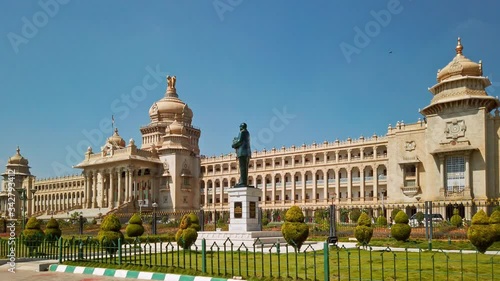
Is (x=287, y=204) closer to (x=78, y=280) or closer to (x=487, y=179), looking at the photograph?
(x=487, y=179)

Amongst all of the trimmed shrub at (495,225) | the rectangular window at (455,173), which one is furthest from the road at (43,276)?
the rectangular window at (455,173)

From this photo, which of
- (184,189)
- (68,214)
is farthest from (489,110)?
(68,214)

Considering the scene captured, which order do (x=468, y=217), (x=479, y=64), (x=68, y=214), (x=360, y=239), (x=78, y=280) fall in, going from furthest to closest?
(x=68, y=214), (x=479, y=64), (x=468, y=217), (x=360, y=239), (x=78, y=280)

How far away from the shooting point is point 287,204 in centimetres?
6412

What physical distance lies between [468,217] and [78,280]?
3836 cm

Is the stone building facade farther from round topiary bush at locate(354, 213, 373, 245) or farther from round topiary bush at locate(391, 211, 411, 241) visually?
round topiary bush at locate(354, 213, 373, 245)

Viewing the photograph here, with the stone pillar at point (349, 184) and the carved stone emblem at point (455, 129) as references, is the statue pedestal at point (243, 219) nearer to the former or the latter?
the carved stone emblem at point (455, 129)

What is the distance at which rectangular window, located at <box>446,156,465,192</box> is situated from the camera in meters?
45.3

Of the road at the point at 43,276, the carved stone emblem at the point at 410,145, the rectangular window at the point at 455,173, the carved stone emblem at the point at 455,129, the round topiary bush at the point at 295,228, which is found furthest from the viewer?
the carved stone emblem at the point at 410,145

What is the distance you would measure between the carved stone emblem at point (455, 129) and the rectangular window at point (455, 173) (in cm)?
205

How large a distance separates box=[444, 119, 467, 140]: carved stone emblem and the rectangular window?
2.05 meters

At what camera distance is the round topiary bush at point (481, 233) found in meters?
17.2

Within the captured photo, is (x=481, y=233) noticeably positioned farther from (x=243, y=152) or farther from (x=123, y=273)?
(x=123, y=273)

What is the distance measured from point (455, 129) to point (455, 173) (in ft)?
13.5
